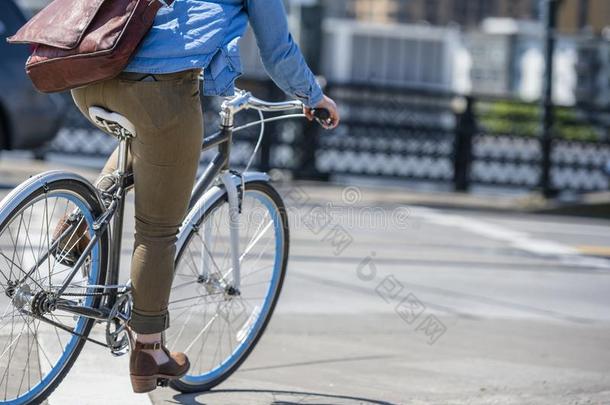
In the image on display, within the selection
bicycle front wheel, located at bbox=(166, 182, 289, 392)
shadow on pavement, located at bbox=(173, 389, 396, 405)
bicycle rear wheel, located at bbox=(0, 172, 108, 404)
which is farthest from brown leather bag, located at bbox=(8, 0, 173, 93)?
shadow on pavement, located at bbox=(173, 389, 396, 405)

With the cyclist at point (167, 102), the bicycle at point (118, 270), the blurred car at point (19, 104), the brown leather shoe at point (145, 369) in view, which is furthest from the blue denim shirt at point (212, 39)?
the blurred car at point (19, 104)

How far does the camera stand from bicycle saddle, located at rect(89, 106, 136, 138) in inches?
152

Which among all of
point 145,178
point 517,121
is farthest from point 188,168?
point 517,121

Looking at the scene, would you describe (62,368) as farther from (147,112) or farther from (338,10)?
(338,10)

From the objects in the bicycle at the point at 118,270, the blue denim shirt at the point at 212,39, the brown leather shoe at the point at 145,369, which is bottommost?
the brown leather shoe at the point at 145,369

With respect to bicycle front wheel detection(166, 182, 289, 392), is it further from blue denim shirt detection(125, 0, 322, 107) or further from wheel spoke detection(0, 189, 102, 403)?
blue denim shirt detection(125, 0, 322, 107)

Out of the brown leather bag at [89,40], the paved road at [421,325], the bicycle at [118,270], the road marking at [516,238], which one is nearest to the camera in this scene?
the brown leather bag at [89,40]

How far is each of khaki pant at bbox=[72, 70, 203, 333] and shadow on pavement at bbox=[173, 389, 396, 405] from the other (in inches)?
20.0

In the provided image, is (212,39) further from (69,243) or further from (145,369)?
(145,369)

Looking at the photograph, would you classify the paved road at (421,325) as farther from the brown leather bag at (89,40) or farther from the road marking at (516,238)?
the brown leather bag at (89,40)

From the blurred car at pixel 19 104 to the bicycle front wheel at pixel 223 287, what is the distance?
Answer: 641cm

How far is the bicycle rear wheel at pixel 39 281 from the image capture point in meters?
3.84

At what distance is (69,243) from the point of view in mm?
4016

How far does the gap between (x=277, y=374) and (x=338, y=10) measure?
→ 76.3 metres
